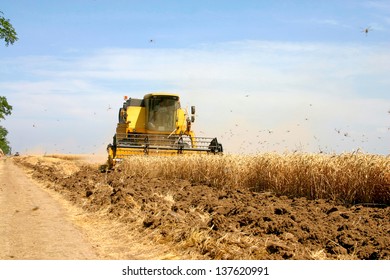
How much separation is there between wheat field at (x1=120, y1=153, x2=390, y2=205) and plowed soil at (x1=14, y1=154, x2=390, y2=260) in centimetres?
56

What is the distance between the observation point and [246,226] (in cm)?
816

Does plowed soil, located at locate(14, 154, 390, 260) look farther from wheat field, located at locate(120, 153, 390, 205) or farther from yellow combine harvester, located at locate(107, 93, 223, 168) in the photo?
yellow combine harvester, located at locate(107, 93, 223, 168)

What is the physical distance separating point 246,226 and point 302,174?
15.0 ft

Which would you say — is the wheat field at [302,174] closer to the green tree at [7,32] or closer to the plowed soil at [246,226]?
the plowed soil at [246,226]

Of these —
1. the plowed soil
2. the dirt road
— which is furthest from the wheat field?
the dirt road

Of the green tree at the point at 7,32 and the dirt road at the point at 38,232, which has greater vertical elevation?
the green tree at the point at 7,32

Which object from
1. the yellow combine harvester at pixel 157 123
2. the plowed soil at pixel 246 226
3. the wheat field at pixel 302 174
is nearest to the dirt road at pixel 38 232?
the plowed soil at pixel 246 226

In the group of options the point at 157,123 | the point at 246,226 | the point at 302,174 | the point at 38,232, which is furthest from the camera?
the point at 157,123

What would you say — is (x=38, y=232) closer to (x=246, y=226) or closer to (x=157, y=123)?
(x=246, y=226)

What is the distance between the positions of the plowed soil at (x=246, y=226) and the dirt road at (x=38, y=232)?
746 millimetres

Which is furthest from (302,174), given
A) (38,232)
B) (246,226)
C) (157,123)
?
(157,123)

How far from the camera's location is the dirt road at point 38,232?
762 cm

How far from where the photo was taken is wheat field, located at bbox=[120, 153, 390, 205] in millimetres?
10781
